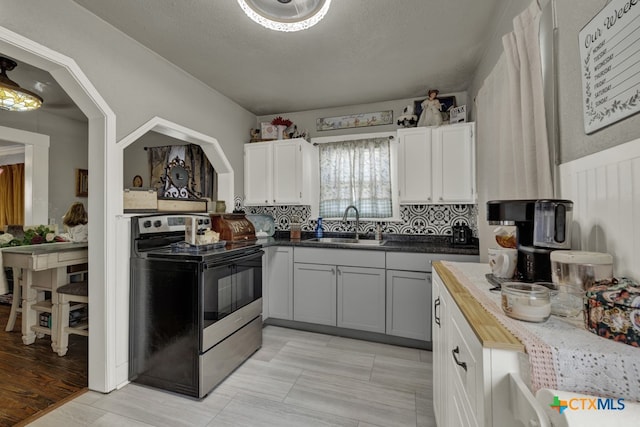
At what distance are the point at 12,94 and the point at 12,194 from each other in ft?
6.19

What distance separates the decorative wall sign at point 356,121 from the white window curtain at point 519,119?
139 cm

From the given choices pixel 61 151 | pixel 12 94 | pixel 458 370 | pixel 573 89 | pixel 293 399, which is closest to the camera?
pixel 458 370

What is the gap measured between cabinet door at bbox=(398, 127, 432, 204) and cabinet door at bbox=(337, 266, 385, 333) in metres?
0.86

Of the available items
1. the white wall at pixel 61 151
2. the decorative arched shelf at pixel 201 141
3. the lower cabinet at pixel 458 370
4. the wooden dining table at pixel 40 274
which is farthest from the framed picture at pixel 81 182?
the lower cabinet at pixel 458 370

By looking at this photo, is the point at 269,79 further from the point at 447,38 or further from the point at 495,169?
the point at 495,169

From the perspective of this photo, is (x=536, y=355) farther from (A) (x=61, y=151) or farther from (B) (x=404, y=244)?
(A) (x=61, y=151)

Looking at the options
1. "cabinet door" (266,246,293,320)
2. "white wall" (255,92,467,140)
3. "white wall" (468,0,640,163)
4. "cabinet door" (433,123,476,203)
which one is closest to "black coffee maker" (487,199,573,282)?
"white wall" (468,0,640,163)

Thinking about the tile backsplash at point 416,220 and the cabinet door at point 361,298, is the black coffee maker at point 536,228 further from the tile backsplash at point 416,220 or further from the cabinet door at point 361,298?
the tile backsplash at point 416,220

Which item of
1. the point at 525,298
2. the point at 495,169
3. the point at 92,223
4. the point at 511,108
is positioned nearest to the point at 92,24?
the point at 92,223

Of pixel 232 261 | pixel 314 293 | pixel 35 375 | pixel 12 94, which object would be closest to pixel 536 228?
pixel 232 261

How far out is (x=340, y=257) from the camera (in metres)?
2.73

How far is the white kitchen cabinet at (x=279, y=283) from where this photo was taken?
2.91 metres

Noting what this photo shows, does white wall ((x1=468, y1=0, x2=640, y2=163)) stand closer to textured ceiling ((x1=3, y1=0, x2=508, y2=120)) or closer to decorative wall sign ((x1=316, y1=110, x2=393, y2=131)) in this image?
textured ceiling ((x1=3, y1=0, x2=508, y2=120))

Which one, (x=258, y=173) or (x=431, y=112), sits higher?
(x=431, y=112)
